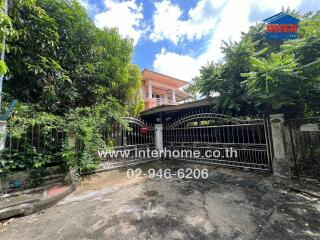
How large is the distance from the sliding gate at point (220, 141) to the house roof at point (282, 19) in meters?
3.53

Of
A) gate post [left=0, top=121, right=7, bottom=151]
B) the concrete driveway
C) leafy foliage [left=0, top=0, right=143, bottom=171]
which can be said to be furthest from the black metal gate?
gate post [left=0, top=121, right=7, bottom=151]

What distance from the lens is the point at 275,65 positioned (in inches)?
145

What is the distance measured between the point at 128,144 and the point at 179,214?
15.2 feet

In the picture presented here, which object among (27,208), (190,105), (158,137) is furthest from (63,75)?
(190,105)

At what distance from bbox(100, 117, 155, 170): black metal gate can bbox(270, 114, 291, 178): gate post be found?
15.7 ft

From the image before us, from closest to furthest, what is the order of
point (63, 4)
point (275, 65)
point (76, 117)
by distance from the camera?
point (275, 65) < point (76, 117) < point (63, 4)

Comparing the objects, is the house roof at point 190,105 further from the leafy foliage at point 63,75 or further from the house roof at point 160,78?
the house roof at point 160,78

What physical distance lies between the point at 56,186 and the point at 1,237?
1.72m

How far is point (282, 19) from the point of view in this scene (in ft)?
17.7

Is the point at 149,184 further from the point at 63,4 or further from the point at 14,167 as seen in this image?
the point at 63,4

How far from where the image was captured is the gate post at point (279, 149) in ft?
14.6

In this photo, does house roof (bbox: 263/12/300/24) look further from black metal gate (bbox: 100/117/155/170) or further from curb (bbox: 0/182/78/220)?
curb (bbox: 0/182/78/220)

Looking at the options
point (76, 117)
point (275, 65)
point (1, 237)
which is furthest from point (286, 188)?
point (76, 117)

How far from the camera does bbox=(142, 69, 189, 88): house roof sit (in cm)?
1227
